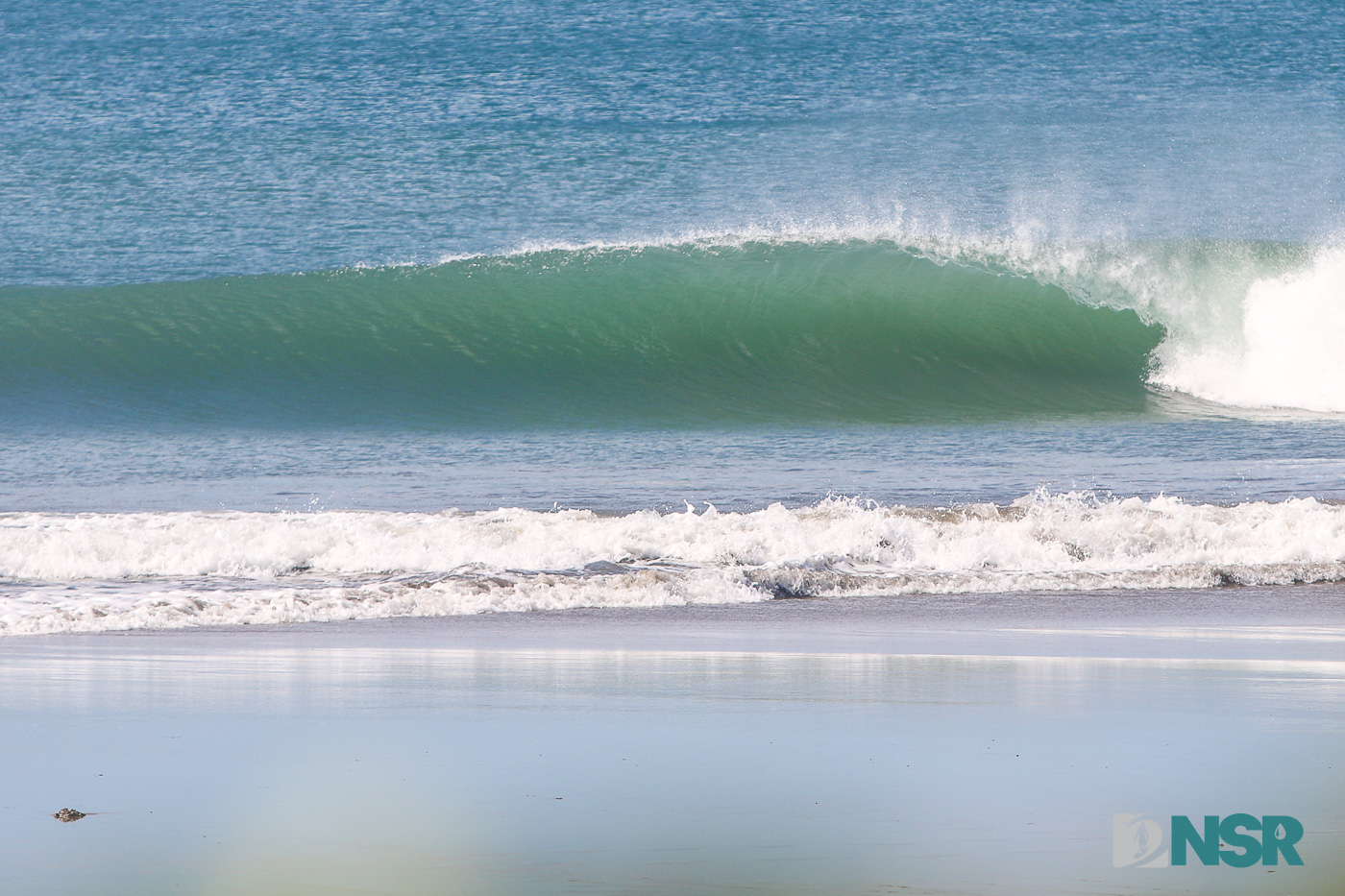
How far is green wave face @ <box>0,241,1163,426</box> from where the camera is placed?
11.8 meters

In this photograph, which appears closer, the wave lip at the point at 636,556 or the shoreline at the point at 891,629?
the shoreline at the point at 891,629

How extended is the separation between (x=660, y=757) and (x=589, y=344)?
11.0m

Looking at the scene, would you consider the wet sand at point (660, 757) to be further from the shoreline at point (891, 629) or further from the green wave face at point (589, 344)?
the green wave face at point (589, 344)

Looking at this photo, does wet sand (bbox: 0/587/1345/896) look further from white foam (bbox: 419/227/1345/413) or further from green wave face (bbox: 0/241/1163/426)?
white foam (bbox: 419/227/1345/413)

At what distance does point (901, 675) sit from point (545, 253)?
42.0 ft

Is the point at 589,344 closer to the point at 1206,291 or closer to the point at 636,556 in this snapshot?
the point at 1206,291

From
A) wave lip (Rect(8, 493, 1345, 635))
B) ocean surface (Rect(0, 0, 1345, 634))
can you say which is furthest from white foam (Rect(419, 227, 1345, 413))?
wave lip (Rect(8, 493, 1345, 635))

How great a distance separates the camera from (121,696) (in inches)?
134

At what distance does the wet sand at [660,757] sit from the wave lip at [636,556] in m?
0.67

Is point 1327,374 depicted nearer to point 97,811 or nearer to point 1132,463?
point 1132,463

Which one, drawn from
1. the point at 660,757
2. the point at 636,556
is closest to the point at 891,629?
the point at 636,556

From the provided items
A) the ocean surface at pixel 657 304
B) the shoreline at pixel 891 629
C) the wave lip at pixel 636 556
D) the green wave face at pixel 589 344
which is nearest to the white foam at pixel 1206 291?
the ocean surface at pixel 657 304

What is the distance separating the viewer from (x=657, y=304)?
567 inches

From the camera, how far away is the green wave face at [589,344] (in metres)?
11.8
